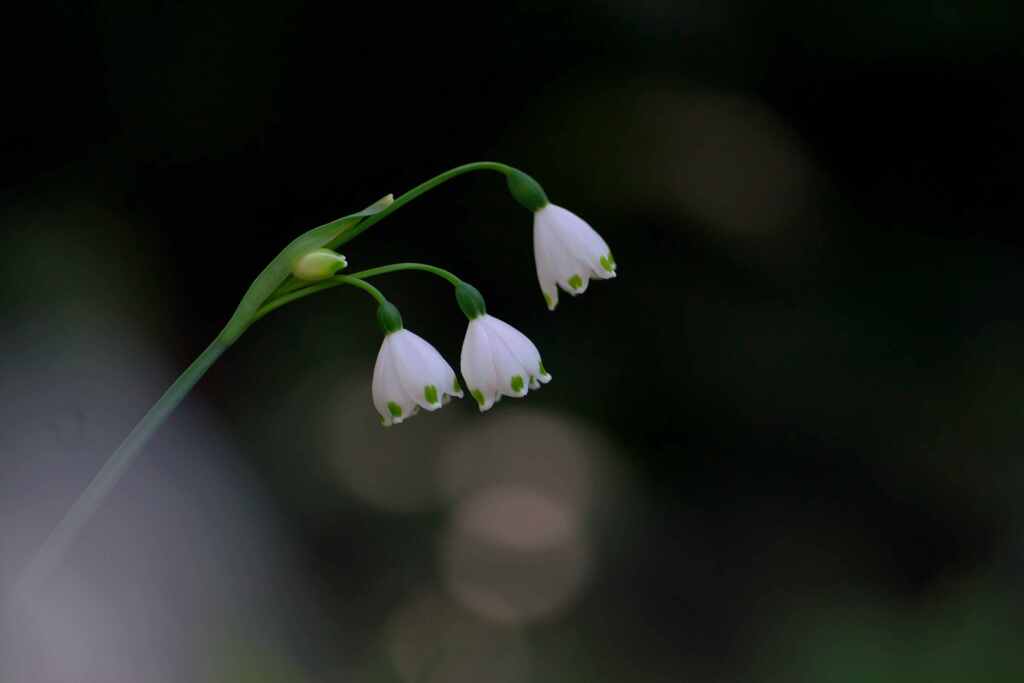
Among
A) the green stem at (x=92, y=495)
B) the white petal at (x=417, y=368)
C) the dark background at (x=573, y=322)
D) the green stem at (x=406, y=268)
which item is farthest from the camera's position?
the dark background at (x=573, y=322)

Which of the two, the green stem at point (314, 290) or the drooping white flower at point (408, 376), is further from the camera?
the drooping white flower at point (408, 376)

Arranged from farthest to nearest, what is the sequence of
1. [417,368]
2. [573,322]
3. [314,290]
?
1. [573,322]
2. [417,368]
3. [314,290]

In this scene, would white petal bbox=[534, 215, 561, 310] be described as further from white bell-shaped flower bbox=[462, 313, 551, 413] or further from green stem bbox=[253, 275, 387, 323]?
green stem bbox=[253, 275, 387, 323]

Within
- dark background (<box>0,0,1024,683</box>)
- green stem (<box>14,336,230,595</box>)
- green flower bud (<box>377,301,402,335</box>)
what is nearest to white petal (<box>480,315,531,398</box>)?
green flower bud (<box>377,301,402,335</box>)

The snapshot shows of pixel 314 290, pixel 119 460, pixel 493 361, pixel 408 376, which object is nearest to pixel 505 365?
pixel 493 361

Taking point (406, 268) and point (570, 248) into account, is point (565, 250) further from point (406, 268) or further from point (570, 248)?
point (406, 268)

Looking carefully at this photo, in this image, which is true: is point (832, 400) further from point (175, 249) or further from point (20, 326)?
point (20, 326)

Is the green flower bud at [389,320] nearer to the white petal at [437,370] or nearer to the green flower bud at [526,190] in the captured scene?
the white petal at [437,370]

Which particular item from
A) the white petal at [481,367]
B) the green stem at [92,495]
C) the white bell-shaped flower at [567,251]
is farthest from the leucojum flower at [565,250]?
the green stem at [92,495]
